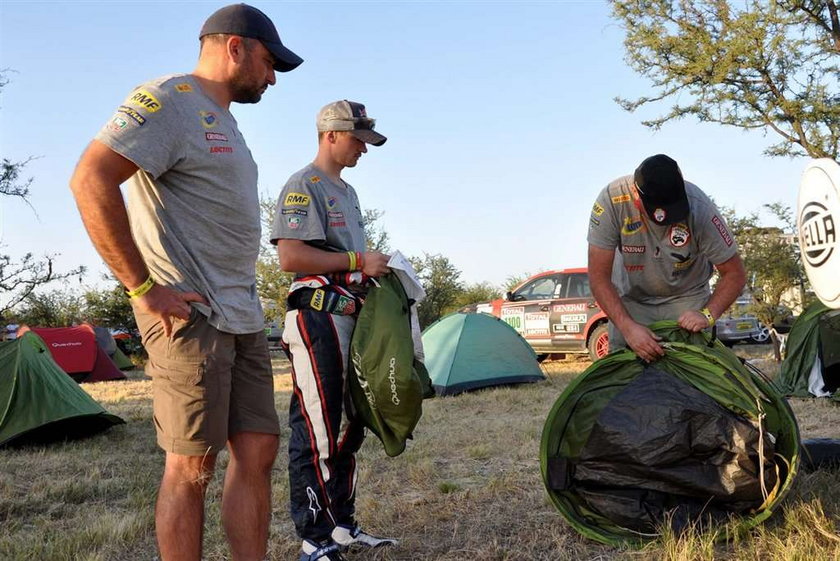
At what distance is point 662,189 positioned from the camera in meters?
3.41

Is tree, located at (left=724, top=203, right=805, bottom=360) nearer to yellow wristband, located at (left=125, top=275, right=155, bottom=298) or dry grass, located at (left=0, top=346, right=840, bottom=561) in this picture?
dry grass, located at (left=0, top=346, right=840, bottom=561)

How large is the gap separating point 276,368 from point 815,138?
435 inches

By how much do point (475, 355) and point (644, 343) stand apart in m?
6.12

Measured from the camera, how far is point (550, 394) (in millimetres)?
8484

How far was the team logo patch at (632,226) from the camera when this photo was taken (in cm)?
365

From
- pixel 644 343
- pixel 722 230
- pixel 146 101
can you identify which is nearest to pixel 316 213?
pixel 146 101

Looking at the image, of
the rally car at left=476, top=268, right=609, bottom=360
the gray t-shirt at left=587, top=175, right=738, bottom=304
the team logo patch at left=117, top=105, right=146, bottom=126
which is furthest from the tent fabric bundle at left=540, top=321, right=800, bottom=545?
the rally car at left=476, top=268, right=609, bottom=360

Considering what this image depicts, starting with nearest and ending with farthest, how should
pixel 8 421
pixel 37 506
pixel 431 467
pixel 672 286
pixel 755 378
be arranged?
1. pixel 755 378
2. pixel 672 286
3. pixel 37 506
4. pixel 431 467
5. pixel 8 421

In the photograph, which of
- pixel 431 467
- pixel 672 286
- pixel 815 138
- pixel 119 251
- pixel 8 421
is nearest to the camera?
pixel 119 251

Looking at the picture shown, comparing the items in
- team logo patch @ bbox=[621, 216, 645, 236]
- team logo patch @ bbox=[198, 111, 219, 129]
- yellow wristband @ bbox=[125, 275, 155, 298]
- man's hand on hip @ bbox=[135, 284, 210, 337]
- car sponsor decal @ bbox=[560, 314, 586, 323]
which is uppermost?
team logo patch @ bbox=[198, 111, 219, 129]

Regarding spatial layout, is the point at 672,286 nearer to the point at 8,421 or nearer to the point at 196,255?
the point at 196,255

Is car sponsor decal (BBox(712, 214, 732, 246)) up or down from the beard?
down

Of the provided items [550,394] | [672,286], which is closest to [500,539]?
[672,286]

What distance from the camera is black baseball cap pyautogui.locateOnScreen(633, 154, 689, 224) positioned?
3414 millimetres
